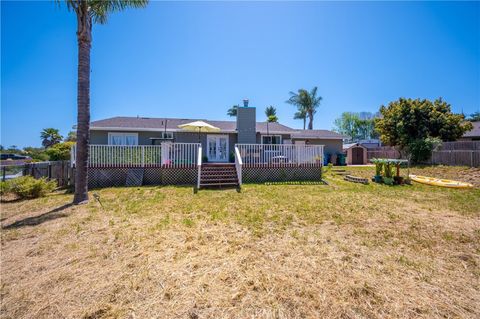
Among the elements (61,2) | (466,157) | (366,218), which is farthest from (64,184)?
(466,157)

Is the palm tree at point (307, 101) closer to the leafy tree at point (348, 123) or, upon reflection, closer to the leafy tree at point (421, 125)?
the leafy tree at point (421, 125)

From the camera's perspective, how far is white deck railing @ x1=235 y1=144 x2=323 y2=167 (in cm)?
1109

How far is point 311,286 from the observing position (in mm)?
2627

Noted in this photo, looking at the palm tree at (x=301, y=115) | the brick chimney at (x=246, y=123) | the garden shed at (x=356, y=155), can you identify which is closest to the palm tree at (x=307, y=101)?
the palm tree at (x=301, y=115)

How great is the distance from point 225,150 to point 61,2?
10.8 metres

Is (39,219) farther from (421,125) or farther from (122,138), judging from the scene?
(421,125)

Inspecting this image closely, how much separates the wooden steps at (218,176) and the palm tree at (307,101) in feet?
93.4

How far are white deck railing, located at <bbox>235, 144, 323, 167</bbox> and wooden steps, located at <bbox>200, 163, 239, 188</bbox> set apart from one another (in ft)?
3.52

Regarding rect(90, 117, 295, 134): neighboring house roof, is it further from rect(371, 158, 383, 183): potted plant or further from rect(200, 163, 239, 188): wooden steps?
rect(371, 158, 383, 183): potted plant

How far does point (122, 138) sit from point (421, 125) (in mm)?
25537

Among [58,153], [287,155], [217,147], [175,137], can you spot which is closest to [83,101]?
[175,137]

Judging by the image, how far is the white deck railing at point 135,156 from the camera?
9859 mm

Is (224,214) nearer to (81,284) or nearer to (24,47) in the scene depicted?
(81,284)

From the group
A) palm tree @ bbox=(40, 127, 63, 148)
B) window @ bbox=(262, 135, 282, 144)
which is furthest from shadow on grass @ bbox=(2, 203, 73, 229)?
palm tree @ bbox=(40, 127, 63, 148)
